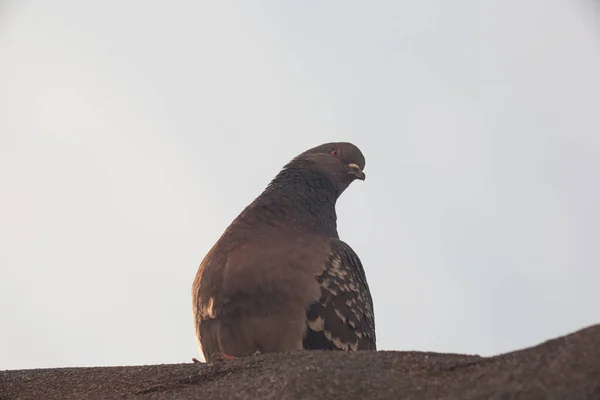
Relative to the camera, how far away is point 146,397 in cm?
601

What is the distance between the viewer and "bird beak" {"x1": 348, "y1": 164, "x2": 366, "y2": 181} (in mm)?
11602

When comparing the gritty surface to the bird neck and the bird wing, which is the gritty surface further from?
the bird neck

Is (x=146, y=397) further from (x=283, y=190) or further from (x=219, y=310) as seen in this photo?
(x=283, y=190)

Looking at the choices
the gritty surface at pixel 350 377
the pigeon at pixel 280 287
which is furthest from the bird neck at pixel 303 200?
the gritty surface at pixel 350 377

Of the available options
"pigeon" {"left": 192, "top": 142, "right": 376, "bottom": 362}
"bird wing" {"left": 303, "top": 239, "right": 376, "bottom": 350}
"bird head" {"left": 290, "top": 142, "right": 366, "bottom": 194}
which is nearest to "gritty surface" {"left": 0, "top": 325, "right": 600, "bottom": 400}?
"pigeon" {"left": 192, "top": 142, "right": 376, "bottom": 362}

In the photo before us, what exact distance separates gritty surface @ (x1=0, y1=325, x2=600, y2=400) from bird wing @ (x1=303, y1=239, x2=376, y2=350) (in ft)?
7.84

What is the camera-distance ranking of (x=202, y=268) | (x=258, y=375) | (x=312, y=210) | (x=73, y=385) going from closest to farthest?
(x=258, y=375) → (x=73, y=385) → (x=202, y=268) → (x=312, y=210)

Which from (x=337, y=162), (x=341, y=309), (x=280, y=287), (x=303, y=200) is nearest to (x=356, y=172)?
(x=337, y=162)

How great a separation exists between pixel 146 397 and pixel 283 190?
485 cm

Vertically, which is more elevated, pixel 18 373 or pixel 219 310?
pixel 219 310

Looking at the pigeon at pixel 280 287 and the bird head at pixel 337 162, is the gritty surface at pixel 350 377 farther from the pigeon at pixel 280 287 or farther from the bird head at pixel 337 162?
Answer: the bird head at pixel 337 162

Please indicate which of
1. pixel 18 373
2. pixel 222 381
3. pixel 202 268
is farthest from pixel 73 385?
pixel 202 268

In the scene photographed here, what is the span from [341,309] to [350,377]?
4.04m

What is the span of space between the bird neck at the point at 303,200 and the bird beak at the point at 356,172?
40cm
